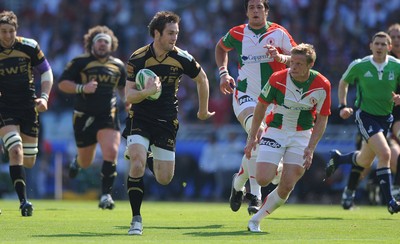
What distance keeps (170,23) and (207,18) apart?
16.7m

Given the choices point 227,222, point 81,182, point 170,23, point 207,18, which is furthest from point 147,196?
point 170,23

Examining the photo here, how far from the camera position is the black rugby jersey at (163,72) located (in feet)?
37.3

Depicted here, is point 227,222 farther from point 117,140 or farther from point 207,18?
point 207,18

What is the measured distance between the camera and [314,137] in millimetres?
11031

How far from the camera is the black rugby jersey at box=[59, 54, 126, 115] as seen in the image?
1650 cm

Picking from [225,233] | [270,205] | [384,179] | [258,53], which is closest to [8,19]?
[258,53]

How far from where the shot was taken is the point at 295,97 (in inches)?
443

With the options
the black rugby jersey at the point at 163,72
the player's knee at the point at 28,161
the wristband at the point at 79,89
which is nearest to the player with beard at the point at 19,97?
the player's knee at the point at 28,161

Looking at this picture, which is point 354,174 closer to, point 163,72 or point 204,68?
point 163,72

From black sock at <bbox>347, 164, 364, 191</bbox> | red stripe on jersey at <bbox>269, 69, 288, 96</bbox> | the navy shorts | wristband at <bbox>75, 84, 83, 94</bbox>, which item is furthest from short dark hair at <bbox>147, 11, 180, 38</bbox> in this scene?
black sock at <bbox>347, 164, 364, 191</bbox>

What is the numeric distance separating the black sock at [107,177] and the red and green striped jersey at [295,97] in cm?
541

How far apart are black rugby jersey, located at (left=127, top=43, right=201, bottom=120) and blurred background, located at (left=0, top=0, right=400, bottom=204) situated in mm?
9050

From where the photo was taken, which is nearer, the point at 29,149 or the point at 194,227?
the point at 194,227

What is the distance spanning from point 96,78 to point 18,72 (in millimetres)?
2844
